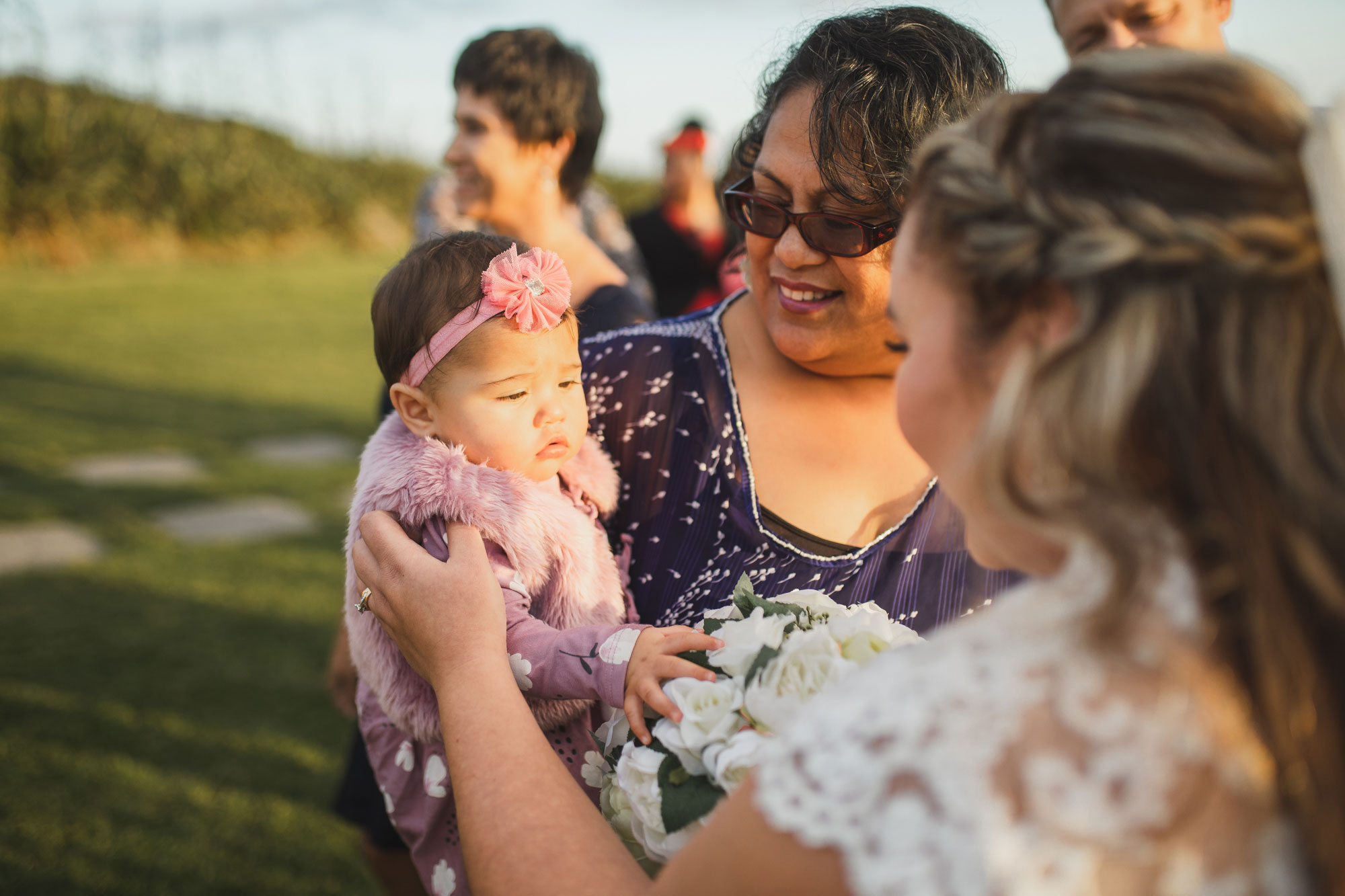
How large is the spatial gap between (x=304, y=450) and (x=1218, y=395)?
7.81 metres

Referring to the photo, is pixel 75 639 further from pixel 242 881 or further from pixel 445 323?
pixel 445 323

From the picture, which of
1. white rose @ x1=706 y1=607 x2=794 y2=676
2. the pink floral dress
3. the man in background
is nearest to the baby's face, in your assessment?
the pink floral dress

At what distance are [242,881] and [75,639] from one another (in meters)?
2.04

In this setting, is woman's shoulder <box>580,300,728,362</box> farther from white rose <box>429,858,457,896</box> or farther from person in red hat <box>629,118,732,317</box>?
person in red hat <box>629,118,732,317</box>

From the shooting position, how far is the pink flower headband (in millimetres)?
1940

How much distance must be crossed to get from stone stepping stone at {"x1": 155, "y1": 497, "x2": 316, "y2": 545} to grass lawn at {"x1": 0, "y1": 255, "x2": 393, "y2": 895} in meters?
0.12

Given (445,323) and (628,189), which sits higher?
(445,323)

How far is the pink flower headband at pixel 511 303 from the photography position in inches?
76.4

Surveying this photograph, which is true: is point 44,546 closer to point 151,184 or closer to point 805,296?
point 805,296

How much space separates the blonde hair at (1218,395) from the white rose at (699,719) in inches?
23.4

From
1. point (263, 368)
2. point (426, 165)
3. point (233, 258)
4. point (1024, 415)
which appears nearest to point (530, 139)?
point (1024, 415)

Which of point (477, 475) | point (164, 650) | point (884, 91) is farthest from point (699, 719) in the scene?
point (164, 650)

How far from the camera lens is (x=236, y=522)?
628 cm

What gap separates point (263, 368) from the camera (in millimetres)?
10109
